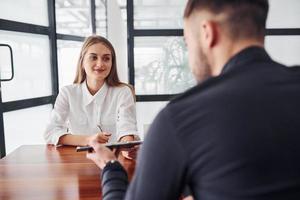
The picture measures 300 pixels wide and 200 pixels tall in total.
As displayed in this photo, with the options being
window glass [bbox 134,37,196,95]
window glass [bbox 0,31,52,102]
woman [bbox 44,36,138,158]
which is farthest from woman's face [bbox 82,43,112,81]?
window glass [bbox 134,37,196,95]

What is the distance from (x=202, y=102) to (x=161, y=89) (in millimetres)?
3062

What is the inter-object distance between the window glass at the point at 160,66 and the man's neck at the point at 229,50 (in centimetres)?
287

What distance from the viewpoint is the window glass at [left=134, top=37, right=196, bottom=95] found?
3.48 metres

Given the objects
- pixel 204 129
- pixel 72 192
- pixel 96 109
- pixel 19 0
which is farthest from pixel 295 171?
pixel 19 0

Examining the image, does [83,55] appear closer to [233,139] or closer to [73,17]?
[233,139]

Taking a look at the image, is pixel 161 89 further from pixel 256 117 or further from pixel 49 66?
pixel 256 117

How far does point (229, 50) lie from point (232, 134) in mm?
188

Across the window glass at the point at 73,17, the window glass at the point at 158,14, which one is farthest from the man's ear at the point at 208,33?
the window glass at the point at 158,14

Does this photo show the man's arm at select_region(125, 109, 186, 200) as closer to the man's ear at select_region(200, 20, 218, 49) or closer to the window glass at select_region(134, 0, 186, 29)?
the man's ear at select_region(200, 20, 218, 49)

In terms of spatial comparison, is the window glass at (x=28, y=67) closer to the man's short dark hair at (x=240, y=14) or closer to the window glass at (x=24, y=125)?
the window glass at (x=24, y=125)

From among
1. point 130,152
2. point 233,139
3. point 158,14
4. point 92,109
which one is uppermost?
point 158,14

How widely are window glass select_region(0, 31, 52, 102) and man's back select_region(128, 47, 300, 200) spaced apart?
6.98 feet

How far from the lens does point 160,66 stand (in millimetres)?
3588

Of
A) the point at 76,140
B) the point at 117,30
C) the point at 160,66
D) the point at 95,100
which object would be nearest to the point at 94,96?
the point at 95,100
